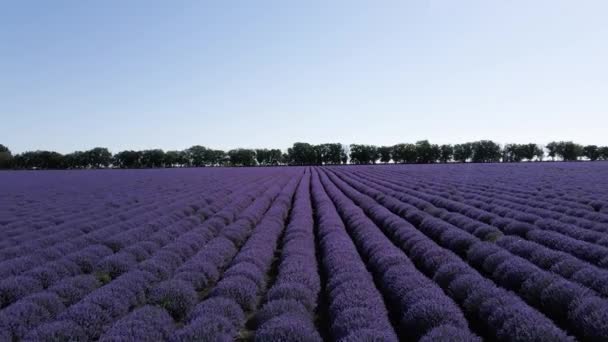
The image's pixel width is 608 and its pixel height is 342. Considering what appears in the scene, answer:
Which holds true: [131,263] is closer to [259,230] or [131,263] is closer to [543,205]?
[259,230]

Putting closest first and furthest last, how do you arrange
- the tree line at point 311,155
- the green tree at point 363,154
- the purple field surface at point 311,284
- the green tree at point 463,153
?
the purple field surface at point 311,284 → the tree line at point 311,155 → the green tree at point 463,153 → the green tree at point 363,154

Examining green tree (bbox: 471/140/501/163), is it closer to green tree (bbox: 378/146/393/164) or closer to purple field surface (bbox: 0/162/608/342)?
green tree (bbox: 378/146/393/164)

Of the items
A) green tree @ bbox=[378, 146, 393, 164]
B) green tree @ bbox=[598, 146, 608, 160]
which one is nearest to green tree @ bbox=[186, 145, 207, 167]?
green tree @ bbox=[378, 146, 393, 164]

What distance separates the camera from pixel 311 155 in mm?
127438

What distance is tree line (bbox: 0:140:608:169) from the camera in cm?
11088

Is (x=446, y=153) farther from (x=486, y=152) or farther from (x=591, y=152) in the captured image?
Answer: (x=591, y=152)

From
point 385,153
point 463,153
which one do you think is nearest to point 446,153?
point 463,153

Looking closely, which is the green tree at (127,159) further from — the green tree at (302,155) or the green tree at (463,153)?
the green tree at (463,153)

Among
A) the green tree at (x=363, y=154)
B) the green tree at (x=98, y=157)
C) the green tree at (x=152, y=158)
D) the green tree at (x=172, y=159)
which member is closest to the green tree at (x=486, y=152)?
the green tree at (x=363, y=154)

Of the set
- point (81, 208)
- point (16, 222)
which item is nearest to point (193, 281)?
point (16, 222)

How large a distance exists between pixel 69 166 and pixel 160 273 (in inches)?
4716

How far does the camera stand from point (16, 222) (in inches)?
582

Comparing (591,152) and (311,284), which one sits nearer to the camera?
(311,284)

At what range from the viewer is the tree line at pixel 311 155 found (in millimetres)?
110875
